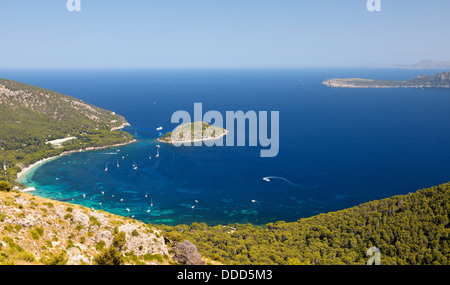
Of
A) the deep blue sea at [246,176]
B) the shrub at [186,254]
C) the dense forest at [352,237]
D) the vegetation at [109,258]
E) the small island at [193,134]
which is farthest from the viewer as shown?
Result: the small island at [193,134]

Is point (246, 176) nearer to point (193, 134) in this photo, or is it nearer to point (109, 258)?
point (193, 134)

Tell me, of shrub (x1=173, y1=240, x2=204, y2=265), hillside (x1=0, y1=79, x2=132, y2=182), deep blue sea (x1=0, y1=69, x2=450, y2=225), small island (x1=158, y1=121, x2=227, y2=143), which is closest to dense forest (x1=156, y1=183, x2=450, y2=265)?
Result: shrub (x1=173, y1=240, x2=204, y2=265)

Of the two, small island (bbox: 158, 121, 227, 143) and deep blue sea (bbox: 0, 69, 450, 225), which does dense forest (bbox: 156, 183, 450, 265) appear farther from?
small island (bbox: 158, 121, 227, 143)

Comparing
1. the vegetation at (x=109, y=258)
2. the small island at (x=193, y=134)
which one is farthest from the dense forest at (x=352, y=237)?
the small island at (x=193, y=134)

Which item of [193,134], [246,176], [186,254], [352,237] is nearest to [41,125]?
[193,134]

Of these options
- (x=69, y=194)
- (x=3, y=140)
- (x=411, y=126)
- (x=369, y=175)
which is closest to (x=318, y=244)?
(x=369, y=175)

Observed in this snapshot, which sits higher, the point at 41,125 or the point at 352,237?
the point at 41,125

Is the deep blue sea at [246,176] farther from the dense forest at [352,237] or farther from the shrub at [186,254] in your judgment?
the shrub at [186,254]
